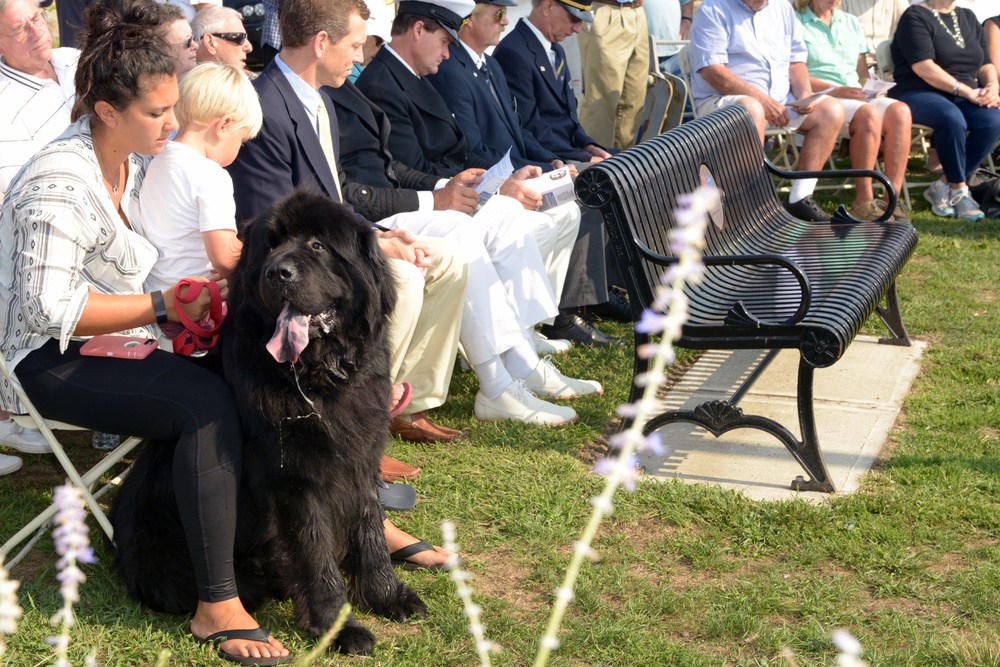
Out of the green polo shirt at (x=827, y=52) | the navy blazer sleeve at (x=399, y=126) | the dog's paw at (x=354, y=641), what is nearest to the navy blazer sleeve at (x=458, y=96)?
the navy blazer sleeve at (x=399, y=126)

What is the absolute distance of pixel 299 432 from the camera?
121 inches

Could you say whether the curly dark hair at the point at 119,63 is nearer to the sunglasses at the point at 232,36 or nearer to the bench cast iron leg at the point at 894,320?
the sunglasses at the point at 232,36

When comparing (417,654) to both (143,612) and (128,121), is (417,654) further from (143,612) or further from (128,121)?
(128,121)

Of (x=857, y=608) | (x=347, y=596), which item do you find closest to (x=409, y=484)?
(x=347, y=596)

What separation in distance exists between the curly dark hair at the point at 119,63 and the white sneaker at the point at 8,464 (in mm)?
2014

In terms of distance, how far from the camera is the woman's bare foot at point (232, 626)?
3.05 metres

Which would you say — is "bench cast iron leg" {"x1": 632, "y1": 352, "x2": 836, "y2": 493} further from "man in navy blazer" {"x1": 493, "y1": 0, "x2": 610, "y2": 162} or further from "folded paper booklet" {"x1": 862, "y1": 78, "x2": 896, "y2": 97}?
"folded paper booklet" {"x1": 862, "y1": 78, "x2": 896, "y2": 97}

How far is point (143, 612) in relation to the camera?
3328 mm

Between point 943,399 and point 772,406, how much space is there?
861 mm

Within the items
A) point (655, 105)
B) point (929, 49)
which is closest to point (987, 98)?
point (929, 49)

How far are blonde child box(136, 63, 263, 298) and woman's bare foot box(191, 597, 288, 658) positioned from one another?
1133 mm

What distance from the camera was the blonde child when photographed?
11.6 feet

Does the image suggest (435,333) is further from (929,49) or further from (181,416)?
(929,49)

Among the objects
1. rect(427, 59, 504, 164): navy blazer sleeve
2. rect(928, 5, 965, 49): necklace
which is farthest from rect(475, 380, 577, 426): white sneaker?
rect(928, 5, 965, 49): necklace
